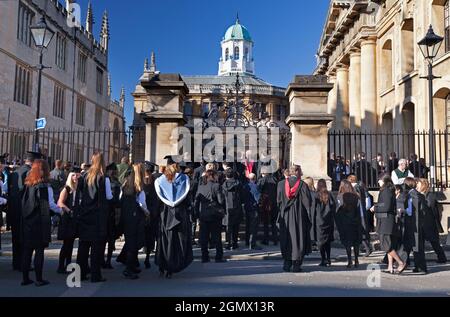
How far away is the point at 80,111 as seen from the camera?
132 ft

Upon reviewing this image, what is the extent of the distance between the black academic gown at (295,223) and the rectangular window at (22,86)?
24839 mm

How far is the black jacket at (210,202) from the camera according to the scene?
30.1ft

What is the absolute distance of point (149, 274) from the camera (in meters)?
7.77

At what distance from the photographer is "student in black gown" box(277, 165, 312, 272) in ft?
26.6

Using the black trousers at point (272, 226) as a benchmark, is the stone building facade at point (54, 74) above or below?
above

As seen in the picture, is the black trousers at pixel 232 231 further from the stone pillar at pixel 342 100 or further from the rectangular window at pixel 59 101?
the rectangular window at pixel 59 101

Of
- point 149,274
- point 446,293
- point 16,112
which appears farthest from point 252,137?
point 16,112

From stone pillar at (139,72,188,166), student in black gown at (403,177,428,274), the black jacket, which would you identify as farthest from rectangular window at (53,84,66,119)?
student in black gown at (403,177,428,274)

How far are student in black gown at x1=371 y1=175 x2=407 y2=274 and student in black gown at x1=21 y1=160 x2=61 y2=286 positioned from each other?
590 centimetres

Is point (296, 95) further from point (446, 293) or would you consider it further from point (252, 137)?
point (446, 293)

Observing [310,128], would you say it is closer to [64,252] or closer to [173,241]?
[173,241]

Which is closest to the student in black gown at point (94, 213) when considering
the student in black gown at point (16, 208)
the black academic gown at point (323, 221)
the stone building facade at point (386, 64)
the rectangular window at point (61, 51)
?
the student in black gown at point (16, 208)

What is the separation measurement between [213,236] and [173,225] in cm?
200

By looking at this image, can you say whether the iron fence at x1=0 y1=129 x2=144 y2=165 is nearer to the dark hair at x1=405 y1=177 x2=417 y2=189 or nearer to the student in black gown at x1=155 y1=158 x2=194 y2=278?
the student in black gown at x1=155 y1=158 x2=194 y2=278
